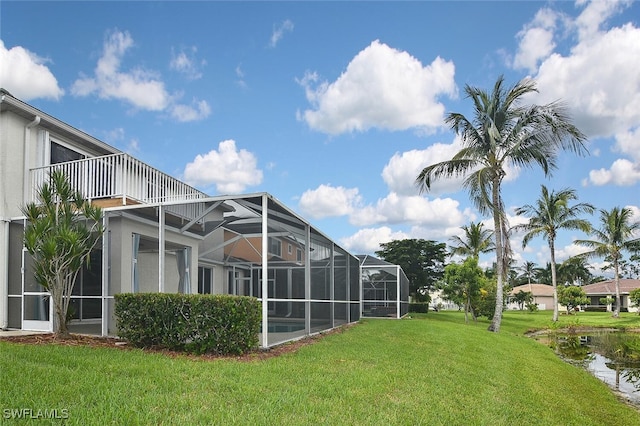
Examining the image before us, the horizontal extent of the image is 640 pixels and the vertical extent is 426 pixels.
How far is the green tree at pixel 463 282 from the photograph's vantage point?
2673 centimetres

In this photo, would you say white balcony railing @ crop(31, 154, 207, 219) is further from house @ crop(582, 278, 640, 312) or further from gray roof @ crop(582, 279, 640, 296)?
gray roof @ crop(582, 279, 640, 296)

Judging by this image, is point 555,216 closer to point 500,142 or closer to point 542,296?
point 500,142

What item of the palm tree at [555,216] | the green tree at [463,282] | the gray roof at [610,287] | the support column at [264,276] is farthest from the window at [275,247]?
the gray roof at [610,287]

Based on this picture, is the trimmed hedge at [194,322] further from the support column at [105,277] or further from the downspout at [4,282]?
the downspout at [4,282]

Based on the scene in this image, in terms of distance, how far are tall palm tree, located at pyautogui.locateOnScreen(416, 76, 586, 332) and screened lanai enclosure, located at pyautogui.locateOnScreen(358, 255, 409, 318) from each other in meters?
6.95

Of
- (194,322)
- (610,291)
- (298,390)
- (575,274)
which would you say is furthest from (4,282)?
(575,274)

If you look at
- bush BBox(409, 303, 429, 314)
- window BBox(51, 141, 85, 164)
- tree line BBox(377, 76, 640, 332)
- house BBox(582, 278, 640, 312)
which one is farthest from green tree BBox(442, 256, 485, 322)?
house BBox(582, 278, 640, 312)

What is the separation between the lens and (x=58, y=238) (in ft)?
33.2

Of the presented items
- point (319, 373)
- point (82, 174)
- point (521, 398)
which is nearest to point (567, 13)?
point (521, 398)

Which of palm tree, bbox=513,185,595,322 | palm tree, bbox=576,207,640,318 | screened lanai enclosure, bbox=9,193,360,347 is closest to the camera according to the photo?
screened lanai enclosure, bbox=9,193,360,347

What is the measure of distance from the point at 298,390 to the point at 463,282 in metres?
22.4

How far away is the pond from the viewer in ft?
40.0

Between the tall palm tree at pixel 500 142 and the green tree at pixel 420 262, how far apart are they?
61.7 feet

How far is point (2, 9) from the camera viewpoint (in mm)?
9625
